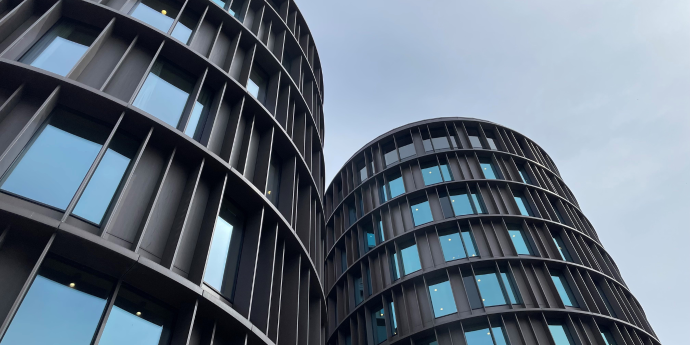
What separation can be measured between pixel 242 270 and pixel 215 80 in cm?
631

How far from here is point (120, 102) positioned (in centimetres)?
1084

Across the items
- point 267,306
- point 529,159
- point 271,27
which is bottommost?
point 267,306

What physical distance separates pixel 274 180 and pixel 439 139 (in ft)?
66.1

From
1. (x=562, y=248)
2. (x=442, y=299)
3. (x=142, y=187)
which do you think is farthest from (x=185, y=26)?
(x=562, y=248)

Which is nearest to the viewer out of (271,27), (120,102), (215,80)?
(120,102)

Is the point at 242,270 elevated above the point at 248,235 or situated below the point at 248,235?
below

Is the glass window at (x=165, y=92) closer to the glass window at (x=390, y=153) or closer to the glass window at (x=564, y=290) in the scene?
the glass window at (x=390, y=153)

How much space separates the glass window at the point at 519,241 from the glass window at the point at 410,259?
18.3 ft

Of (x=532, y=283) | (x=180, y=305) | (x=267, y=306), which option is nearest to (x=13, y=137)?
(x=180, y=305)

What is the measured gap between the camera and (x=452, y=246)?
86.9 ft

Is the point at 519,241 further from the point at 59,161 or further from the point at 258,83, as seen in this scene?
the point at 59,161

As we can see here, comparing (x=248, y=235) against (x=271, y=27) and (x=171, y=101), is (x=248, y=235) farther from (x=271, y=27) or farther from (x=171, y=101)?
(x=271, y=27)

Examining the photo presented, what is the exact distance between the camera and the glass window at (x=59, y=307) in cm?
748

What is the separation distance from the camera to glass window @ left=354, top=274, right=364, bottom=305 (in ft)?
95.1
